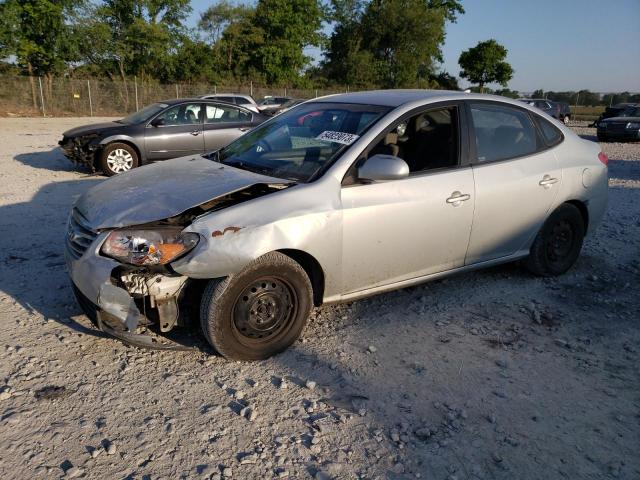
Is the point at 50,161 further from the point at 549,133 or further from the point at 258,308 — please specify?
the point at 549,133

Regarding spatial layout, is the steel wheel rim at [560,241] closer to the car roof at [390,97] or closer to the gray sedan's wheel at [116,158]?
the car roof at [390,97]

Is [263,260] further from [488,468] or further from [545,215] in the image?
[545,215]

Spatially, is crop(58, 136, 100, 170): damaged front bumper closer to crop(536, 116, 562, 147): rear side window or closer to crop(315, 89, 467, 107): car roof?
crop(315, 89, 467, 107): car roof

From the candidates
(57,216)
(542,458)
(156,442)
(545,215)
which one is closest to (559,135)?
(545,215)

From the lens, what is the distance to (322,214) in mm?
3260

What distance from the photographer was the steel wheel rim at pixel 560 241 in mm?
4711

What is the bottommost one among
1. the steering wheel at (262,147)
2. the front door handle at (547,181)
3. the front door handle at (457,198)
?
the front door handle at (457,198)

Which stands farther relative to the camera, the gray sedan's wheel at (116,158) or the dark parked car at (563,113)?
the dark parked car at (563,113)

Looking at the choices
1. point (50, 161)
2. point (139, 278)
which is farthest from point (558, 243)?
point (50, 161)

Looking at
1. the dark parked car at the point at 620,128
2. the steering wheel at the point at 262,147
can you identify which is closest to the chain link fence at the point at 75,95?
the dark parked car at the point at 620,128

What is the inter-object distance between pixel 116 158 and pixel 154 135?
847mm

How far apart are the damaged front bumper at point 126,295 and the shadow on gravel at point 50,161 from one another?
7.94 m

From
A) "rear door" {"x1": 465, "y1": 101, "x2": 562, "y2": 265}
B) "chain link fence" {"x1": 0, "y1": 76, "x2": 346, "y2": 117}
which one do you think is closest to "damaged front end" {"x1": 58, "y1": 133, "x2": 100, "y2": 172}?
"rear door" {"x1": 465, "y1": 101, "x2": 562, "y2": 265}

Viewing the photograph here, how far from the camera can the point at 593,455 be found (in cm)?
253
